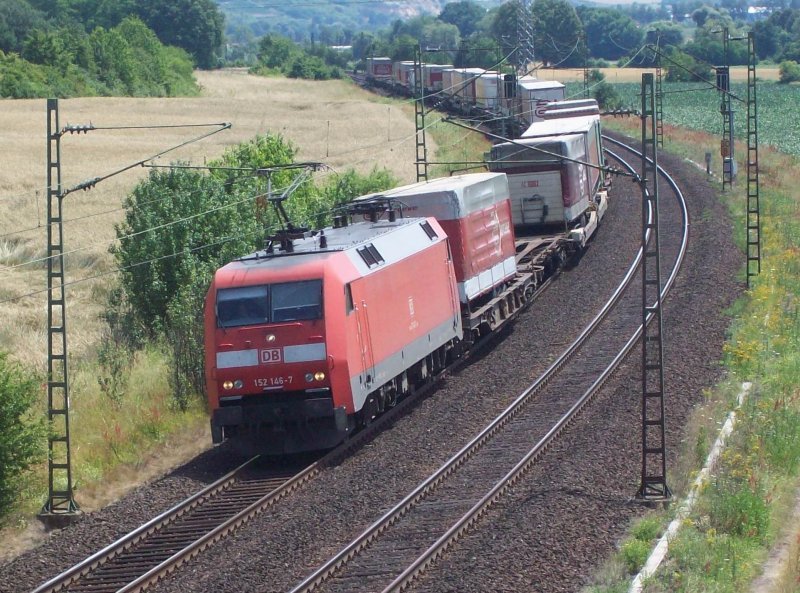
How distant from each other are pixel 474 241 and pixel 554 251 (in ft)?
24.3

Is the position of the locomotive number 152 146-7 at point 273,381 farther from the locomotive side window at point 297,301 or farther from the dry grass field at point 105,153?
the dry grass field at point 105,153

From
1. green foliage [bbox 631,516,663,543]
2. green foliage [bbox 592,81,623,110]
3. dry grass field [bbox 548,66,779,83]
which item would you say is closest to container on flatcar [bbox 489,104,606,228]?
green foliage [bbox 631,516,663,543]

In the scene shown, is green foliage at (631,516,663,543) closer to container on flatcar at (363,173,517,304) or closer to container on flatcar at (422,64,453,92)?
container on flatcar at (363,173,517,304)

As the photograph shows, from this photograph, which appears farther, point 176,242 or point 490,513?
point 176,242

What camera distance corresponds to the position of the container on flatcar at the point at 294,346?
57.2 feet

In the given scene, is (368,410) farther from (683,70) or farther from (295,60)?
(295,60)

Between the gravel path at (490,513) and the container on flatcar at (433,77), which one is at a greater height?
the container on flatcar at (433,77)

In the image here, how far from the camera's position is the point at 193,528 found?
50.1ft

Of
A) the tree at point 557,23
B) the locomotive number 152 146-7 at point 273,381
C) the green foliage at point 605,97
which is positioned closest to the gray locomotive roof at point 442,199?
the locomotive number 152 146-7 at point 273,381

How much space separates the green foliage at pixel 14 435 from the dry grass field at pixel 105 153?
16.2 ft

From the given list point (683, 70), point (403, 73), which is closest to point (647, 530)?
point (683, 70)

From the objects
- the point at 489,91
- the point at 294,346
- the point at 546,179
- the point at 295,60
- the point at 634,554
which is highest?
the point at 295,60

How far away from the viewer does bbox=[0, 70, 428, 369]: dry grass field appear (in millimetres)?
31656

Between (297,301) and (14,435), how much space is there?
432cm
